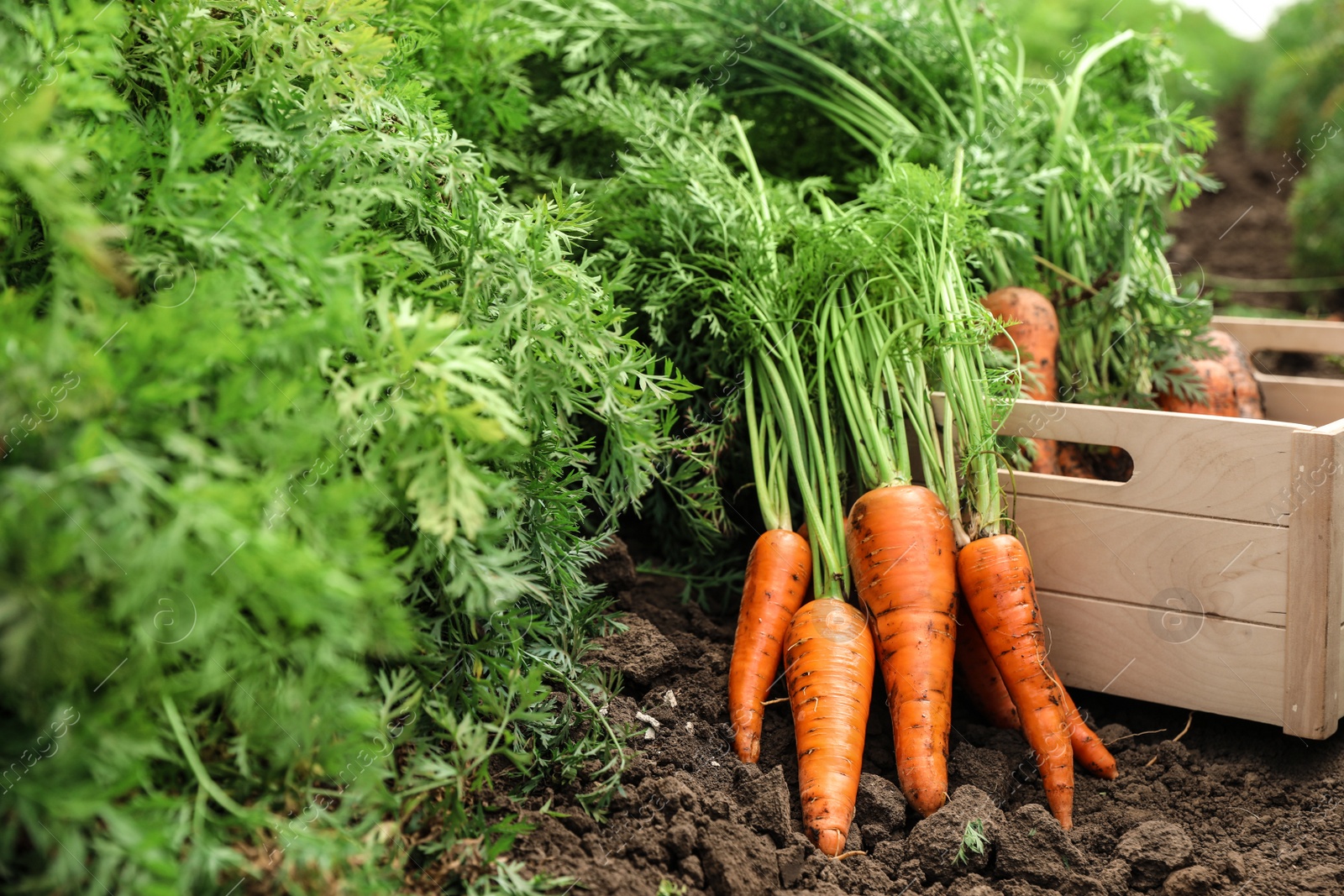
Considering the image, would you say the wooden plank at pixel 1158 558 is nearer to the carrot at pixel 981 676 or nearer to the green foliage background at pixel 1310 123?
the carrot at pixel 981 676

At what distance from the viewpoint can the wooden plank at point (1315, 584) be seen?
5.90 ft

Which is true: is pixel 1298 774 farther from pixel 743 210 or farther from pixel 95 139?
pixel 95 139

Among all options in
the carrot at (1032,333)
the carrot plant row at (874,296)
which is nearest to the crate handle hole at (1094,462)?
the carrot plant row at (874,296)

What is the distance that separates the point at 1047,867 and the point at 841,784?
1.24ft

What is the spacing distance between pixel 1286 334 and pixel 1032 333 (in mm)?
1052

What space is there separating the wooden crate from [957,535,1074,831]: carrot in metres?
0.19

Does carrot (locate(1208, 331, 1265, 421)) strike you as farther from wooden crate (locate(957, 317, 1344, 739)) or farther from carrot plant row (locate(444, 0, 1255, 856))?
wooden crate (locate(957, 317, 1344, 739))

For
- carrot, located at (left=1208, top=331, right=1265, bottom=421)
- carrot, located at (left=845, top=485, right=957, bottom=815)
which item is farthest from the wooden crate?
carrot, located at (left=1208, top=331, right=1265, bottom=421)

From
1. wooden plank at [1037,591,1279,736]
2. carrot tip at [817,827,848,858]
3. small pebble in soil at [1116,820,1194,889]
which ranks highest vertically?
wooden plank at [1037,591,1279,736]

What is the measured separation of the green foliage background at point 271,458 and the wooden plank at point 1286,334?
2.26m

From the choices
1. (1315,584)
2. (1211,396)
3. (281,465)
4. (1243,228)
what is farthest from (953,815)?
(1243,228)

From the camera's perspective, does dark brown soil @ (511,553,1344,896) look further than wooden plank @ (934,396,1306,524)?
No

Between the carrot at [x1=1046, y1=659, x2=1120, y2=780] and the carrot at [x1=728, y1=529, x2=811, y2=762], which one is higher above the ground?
the carrot at [x1=728, y1=529, x2=811, y2=762]

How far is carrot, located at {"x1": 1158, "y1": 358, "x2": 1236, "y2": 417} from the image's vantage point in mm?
2508
